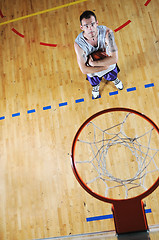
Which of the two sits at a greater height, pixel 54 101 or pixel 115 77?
pixel 115 77

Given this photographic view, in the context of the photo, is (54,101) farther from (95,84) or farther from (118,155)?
(118,155)

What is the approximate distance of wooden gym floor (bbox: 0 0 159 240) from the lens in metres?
3.84

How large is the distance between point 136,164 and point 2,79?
9.23ft

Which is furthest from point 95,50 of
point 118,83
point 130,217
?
point 130,217

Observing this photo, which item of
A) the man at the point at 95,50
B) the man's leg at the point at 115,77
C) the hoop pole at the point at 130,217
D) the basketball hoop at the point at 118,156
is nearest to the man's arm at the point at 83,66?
the man at the point at 95,50

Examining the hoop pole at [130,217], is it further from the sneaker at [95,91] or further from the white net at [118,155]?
the sneaker at [95,91]

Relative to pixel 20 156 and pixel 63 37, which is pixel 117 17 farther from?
pixel 20 156

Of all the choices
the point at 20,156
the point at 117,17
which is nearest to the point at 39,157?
the point at 20,156

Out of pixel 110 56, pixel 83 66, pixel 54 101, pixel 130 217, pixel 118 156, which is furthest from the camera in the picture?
pixel 54 101

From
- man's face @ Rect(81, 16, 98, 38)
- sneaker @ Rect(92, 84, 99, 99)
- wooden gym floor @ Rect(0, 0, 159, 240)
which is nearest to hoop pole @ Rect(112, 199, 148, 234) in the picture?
wooden gym floor @ Rect(0, 0, 159, 240)

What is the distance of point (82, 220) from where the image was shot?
12.2 feet

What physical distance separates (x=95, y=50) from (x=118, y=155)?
173 centimetres

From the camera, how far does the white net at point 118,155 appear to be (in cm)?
371

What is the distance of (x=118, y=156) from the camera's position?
3.84 meters
